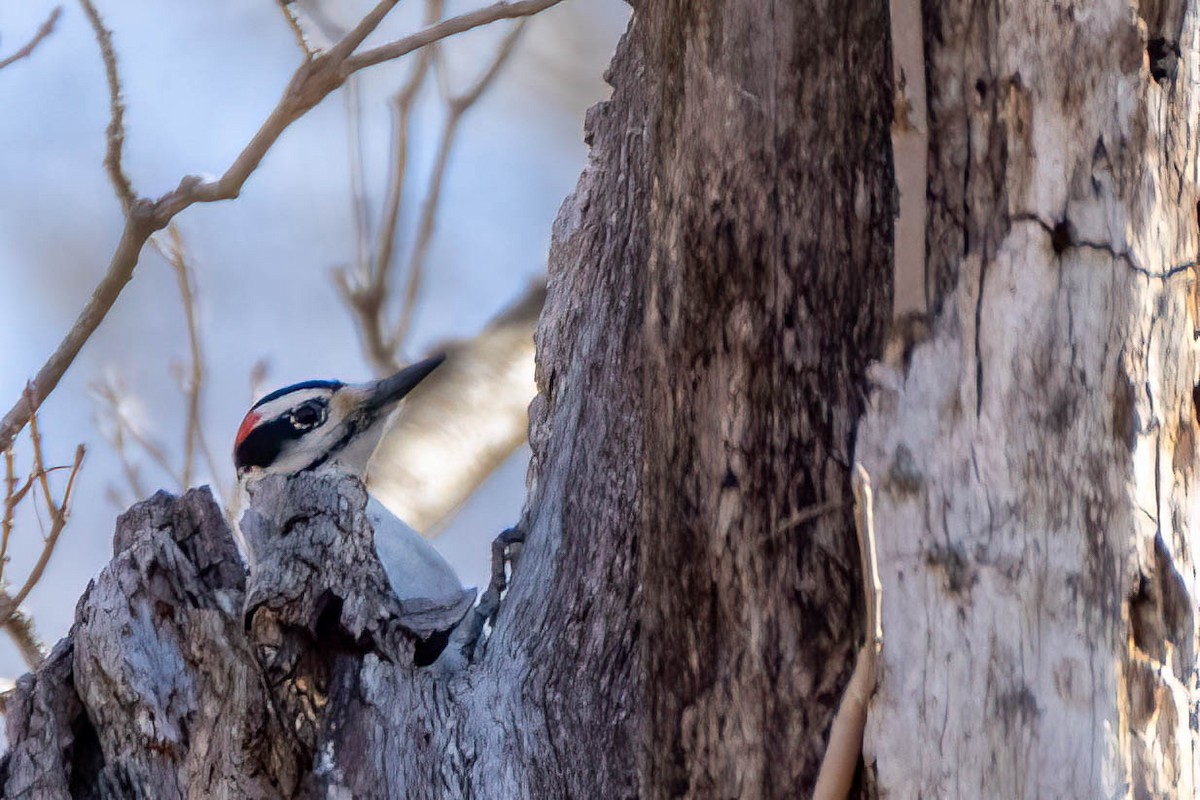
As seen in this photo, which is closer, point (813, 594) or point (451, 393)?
point (813, 594)

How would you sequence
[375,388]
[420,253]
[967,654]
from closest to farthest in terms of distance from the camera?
[967,654], [375,388], [420,253]

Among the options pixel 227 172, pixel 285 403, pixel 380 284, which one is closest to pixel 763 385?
pixel 227 172

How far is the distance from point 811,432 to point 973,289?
202 mm

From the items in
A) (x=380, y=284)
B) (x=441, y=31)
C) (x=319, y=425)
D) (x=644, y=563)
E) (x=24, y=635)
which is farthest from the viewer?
(x=380, y=284)

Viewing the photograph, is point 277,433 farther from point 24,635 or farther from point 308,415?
point 24,635

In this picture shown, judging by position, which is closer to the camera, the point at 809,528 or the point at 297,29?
the point at 809,528

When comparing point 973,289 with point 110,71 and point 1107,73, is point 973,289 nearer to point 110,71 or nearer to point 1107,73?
point 1107,73

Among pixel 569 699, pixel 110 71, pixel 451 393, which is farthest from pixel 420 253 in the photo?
pixel 569 699

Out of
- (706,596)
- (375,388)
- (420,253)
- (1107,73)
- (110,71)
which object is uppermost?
(420,253)

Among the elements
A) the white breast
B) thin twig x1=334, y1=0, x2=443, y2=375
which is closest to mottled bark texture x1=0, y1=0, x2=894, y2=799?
the white breast

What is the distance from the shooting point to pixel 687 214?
1.30 metres

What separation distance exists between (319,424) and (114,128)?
853mm

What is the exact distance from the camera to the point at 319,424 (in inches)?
111

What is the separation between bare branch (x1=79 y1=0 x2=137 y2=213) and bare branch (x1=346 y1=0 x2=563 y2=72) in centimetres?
42
